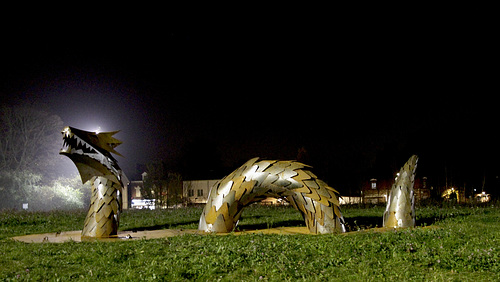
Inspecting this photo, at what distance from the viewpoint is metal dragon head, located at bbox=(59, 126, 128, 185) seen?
9.96 meters

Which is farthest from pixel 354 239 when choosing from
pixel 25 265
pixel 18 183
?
pixel 18 183

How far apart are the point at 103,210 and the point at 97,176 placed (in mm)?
823

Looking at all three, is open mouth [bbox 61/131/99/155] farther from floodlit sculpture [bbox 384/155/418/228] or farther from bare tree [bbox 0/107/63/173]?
bare tree [bbox 0/107/63/173]

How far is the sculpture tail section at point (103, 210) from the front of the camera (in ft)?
33.4

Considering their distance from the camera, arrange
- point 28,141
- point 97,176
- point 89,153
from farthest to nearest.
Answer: point 28,141 → point 97,176 → point 89,153

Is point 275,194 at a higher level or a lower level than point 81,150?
lower

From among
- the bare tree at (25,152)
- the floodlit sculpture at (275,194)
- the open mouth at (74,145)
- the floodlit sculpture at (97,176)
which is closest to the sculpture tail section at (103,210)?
the floodlit sculpture at (97,176)

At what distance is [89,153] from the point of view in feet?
33.8

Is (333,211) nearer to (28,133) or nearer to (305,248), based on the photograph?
(305,248)

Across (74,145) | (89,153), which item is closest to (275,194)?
(89,153)

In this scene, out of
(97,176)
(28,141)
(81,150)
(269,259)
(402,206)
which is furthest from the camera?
(28,141)

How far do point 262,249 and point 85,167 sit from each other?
16.6 feet

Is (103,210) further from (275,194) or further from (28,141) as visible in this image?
(28,141)

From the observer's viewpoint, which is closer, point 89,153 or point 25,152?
point 89,153
